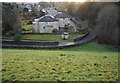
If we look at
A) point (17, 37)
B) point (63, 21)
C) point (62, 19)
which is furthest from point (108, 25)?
point (17, 37)

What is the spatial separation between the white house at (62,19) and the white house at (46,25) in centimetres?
36

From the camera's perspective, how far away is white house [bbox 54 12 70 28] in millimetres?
12177

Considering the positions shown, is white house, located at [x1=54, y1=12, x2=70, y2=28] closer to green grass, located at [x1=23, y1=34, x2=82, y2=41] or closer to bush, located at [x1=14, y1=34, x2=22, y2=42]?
green grass, located at [x1=23, y1=34, x2=82, y2=41]

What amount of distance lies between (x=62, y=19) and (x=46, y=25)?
3.61 feet

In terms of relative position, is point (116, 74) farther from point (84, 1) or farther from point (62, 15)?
point (84, 1)

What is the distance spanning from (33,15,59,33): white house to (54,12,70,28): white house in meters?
0.36

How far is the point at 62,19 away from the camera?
13.3 metres

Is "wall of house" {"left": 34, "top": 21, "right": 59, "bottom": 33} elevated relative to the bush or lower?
elevated

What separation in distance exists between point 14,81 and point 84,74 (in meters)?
1.51

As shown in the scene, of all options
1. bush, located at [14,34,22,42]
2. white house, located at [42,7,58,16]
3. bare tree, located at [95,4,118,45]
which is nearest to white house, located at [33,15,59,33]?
white house, located at [42,7,58,16]

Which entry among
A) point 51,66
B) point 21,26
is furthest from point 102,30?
point 51,66

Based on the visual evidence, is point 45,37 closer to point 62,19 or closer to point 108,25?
point 62,19

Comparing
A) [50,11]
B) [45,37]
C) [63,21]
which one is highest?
[50,11]

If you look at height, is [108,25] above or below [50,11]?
below
